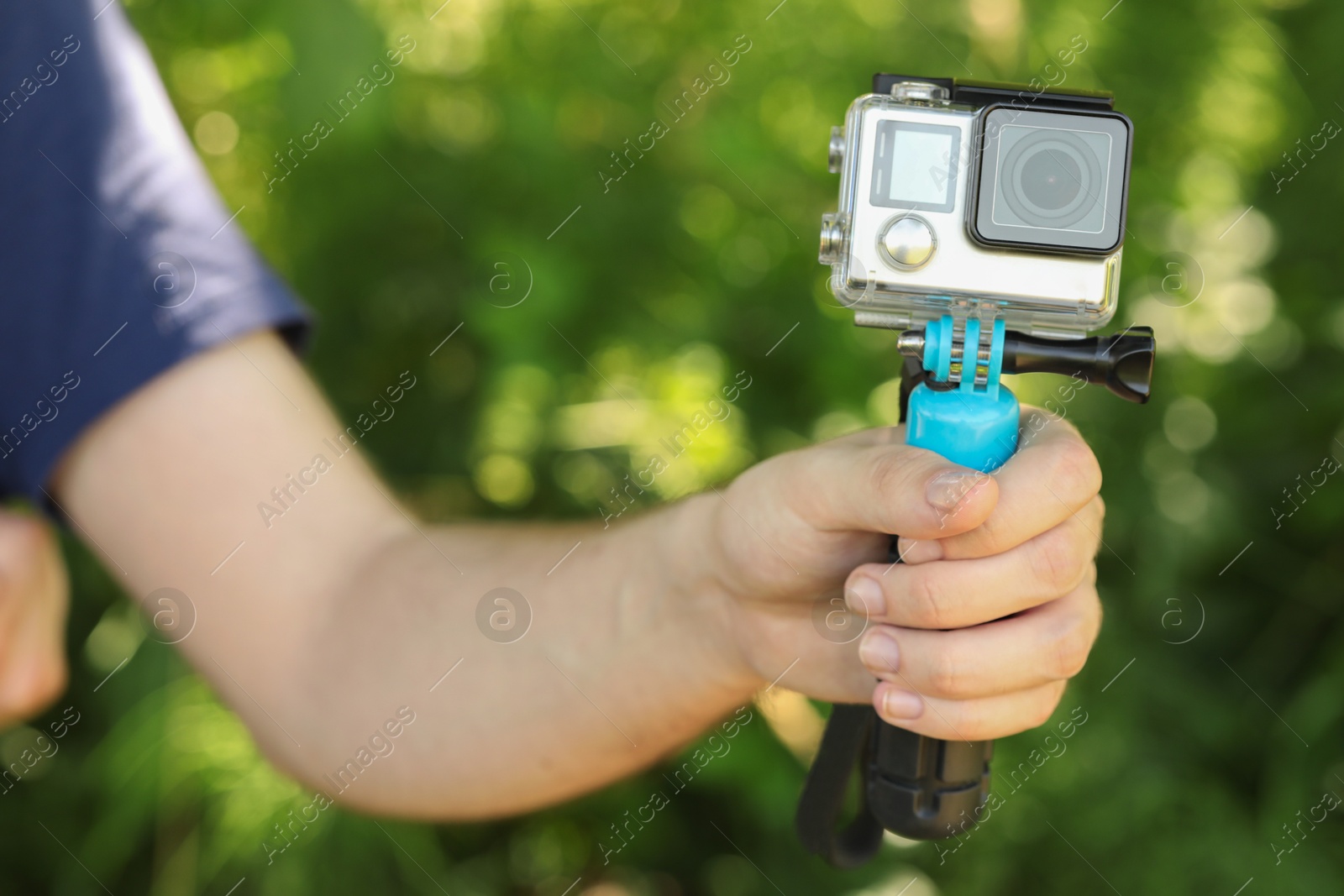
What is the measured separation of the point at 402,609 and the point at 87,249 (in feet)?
1.27

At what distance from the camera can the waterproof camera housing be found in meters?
0.52

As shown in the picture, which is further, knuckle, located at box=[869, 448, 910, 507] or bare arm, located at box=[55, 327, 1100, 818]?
bare arm, located at box=[55, 327, 1100, 818]

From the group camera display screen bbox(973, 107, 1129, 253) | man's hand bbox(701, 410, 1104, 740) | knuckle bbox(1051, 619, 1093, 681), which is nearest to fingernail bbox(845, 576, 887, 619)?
man's hand bbox(701, 410, 1104, 740)

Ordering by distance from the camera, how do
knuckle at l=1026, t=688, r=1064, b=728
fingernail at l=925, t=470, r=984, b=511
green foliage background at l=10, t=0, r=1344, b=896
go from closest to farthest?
fingernail at l=925, t=470, r=984, b=511 → knuckle at l=1026, t=688, r=1064, b=728 → green foliage background at l=10, t=0, r=1344, b=896

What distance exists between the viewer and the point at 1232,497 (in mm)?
1370

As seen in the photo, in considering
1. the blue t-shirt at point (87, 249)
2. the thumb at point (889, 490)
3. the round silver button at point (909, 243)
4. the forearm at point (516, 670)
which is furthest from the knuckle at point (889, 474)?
the blue t-shirt at point (87, 249)

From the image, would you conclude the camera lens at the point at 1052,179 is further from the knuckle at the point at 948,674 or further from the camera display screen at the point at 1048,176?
Answer: the knuckle at the point at 948,674

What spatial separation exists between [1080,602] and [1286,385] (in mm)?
998

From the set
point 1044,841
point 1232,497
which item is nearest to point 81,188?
point 1044,841

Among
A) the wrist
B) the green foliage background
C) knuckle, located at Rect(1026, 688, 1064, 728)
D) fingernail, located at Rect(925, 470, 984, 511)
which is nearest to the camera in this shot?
fingernail, located at Rect(925, 470, 984, 511)

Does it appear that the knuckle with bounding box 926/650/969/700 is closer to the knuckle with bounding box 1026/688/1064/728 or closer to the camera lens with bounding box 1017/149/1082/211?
the knuckle with bounding box 1026/688/1064/728

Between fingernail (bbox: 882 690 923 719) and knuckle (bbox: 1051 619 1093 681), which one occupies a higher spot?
fingernail (bbox: 882 690 923 719)

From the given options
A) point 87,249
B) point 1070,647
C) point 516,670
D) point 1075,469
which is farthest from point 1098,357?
point 87,249

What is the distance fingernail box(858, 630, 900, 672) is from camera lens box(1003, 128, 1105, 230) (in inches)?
9.6
